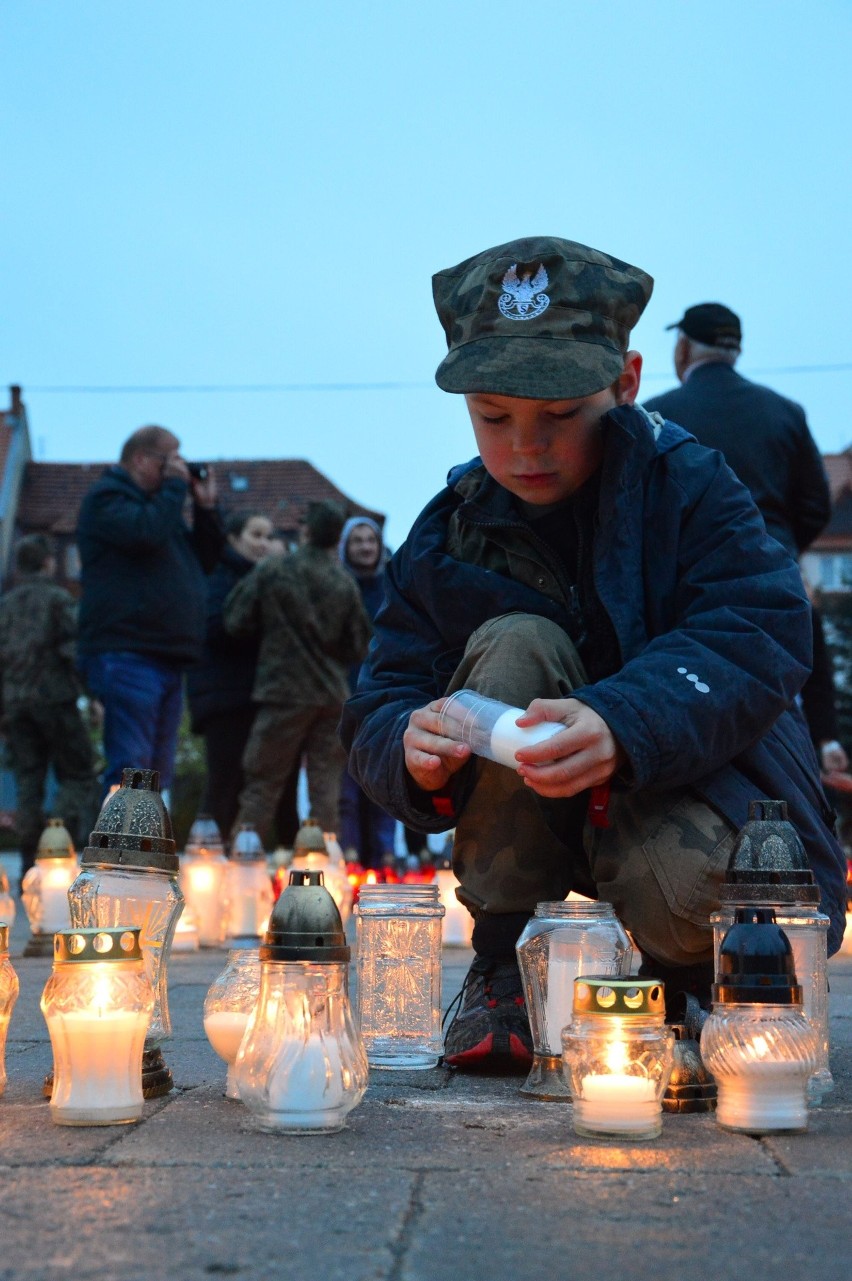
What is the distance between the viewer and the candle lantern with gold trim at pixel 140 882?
9.30 ft

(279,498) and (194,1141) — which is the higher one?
(279,498)

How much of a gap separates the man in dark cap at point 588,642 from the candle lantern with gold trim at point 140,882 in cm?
52

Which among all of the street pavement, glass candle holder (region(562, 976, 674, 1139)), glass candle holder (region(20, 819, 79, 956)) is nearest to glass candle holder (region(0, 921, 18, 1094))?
the street pavement

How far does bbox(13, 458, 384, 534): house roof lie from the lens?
172 ft

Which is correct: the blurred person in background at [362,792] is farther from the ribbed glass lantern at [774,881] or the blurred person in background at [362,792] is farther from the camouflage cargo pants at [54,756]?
the ribbed glass lantern at [774,881]

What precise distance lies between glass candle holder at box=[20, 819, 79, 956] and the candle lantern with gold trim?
10.7 feet

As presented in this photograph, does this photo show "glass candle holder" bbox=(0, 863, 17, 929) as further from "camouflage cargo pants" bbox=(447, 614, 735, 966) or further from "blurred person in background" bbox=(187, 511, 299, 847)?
"blurred person in background" bbox=(187, 511, 299, 847)

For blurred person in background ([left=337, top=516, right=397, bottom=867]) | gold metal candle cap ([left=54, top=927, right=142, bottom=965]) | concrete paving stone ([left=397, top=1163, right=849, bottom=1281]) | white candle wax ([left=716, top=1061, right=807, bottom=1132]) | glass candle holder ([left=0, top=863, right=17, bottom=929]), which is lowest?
concrete paving stone ([left=397, top=1163, right=849, bottom=1281])

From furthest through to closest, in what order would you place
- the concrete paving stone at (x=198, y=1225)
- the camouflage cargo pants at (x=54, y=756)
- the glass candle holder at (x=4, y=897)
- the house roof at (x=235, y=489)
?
the house roof at (x=235, y=489) < the camouflage cargo pants at (x=54, y=756) < the glass candle holder at (x=4, y=897) < the concrete paving stone at (x=198, y=1225)

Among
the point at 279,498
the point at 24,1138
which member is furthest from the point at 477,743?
the point at 279,498

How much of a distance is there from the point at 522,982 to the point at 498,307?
4.39 feet

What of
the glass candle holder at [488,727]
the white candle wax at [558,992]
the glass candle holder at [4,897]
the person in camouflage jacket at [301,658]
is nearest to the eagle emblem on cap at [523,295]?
the glass candle holder at [488,727]

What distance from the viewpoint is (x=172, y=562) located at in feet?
26.4

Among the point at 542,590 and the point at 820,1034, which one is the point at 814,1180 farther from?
the point at 542,590
